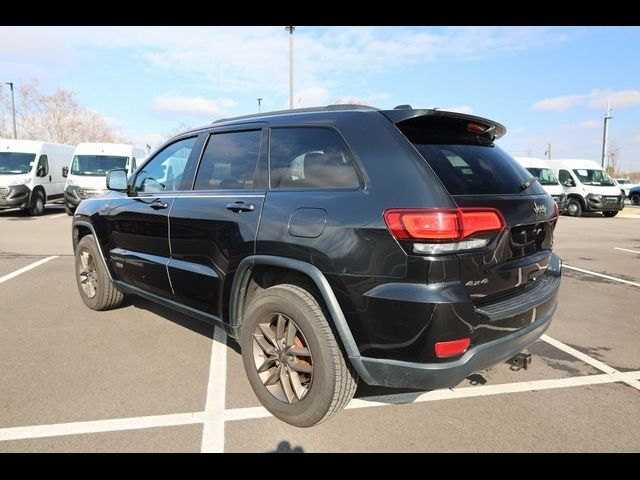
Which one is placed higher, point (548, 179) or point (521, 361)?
point (548, 179)

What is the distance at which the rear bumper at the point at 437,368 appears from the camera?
222 cm

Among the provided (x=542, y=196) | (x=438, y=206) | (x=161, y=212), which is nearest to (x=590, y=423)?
(x=542, y=196)

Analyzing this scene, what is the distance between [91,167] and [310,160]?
14.8 meters

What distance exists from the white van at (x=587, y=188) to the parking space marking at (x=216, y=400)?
61.6 ft

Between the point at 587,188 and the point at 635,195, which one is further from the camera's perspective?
the point at 635,195

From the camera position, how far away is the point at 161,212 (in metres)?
3.67

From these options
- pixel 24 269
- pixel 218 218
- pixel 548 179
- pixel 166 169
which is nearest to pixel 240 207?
pixel 218 218

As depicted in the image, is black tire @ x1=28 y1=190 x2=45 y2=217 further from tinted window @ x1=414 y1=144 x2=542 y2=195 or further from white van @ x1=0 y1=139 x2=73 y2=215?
tinted window @ x1=414 y1=144 x2=542 y2=195

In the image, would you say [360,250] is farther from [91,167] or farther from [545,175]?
[545,175]

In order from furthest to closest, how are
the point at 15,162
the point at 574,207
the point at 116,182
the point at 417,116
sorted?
the point at 574,207
the point at 15,162
the point at 116,182
the point at 417,116

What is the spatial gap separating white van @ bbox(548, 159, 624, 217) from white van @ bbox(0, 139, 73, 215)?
2021 cm

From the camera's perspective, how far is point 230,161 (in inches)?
129

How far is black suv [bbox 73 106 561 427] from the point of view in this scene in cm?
221

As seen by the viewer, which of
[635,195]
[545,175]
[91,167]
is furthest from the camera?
[635,195]
